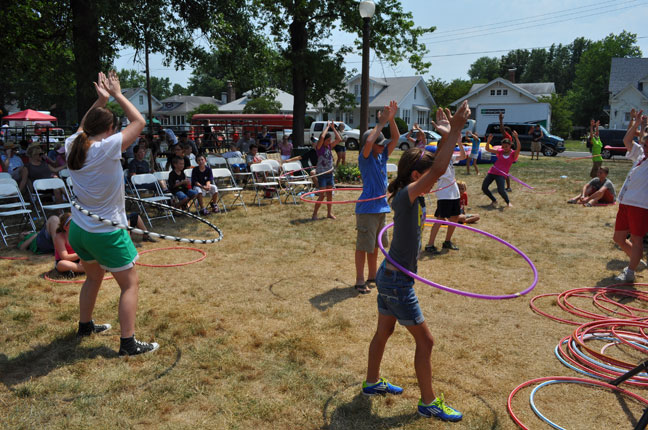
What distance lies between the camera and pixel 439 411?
10.7ft

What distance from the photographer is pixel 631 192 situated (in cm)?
593

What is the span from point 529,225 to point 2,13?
1384 centimetres

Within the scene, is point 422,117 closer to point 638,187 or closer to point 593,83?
point 593,83

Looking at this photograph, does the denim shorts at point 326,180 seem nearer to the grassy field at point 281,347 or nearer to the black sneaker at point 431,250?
the grassy field at point 281,347

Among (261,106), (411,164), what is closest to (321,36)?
(411,164)

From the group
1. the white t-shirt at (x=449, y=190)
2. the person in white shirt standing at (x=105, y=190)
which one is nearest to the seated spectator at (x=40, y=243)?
the person in white shirt standing at (x=105, y=190)

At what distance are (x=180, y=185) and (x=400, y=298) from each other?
8145 mm

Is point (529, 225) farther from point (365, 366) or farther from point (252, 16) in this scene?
point (252, 16)

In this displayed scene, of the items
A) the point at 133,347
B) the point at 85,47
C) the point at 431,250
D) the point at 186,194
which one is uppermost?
the point at 85,47

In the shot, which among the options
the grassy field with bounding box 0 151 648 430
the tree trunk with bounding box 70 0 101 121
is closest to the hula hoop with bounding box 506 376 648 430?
the grassy field with bounding box 0 151 648 430

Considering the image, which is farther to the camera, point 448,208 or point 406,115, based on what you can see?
point 406,115

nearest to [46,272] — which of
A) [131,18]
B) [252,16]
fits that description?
[131,18]

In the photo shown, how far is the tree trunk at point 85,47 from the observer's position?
11.6 m

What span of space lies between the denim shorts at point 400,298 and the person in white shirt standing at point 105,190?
2262mm
